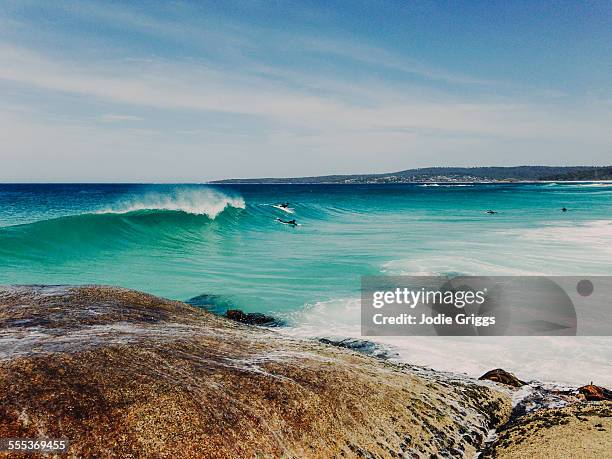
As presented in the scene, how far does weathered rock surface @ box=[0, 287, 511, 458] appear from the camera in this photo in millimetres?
3537

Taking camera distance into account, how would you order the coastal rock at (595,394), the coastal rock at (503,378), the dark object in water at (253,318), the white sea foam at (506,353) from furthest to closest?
the dark object in water at (253,318) → the white sea foam at (506,353) → the coastal rock at (503,378) → the coastal rock at (595,394)

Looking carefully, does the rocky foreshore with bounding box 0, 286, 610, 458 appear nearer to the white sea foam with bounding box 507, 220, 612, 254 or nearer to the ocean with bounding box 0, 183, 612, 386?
the ocean with bounding box 0, 183, 612, 386

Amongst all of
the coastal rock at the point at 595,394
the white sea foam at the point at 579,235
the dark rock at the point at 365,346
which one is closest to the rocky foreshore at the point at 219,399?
the coastal rock at the point at 595,394

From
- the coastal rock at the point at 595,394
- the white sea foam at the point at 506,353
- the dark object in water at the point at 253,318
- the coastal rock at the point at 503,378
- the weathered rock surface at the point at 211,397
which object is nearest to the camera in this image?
the weathered rock surface at the point at 211,397

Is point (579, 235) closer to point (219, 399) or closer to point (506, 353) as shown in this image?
point (506, 353)

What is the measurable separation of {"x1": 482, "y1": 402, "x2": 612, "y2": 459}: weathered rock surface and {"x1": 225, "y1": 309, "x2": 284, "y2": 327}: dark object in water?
6.41m

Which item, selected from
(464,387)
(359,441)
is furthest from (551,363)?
(359,441)

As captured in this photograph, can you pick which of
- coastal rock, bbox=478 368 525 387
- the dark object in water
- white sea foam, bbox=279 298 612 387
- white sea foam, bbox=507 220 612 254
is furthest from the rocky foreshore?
white sea foam, bbox=507 220 612 254

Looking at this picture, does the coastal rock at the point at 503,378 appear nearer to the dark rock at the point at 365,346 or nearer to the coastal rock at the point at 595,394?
the coastal rock at the point at 595,394

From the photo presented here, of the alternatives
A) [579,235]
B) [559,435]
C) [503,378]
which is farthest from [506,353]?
[579,235]

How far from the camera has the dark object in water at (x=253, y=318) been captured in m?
10.3

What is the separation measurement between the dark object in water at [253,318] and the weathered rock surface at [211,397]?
13.6 feet

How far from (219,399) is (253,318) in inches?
269

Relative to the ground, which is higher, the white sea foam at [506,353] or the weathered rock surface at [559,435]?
the weathered rock surface at [559,435]
